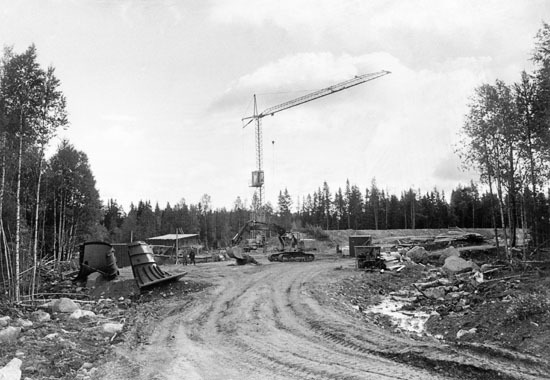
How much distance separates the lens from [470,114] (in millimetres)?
26438

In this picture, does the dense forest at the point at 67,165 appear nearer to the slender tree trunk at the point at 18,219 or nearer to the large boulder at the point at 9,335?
the slender tree trunk at the point at 18,219

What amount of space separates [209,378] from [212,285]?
12.3 meters

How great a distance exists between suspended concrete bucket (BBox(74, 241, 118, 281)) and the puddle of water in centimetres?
1398

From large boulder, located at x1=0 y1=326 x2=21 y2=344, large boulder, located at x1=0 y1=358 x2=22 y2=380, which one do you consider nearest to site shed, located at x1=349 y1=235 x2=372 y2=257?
large boulder, located at x1=0 y1=326 x2=21 y2=344

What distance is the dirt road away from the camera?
793cm

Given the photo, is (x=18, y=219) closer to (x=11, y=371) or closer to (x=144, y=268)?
(x=144, y=268)

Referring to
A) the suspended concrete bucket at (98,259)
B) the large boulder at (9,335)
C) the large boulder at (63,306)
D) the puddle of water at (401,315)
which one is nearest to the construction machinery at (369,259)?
the puddle of water at (401,315)

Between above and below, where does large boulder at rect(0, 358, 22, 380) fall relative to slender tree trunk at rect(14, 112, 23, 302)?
below

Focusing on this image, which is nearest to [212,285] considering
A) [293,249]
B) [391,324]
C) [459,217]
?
[391,324]

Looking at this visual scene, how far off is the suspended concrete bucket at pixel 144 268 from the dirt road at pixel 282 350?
3.56 m

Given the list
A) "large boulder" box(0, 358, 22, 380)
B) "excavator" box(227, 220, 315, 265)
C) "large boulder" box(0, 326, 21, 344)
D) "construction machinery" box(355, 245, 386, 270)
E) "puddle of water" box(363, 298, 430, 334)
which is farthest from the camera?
"excavator" box(227, 220, 315, 265)

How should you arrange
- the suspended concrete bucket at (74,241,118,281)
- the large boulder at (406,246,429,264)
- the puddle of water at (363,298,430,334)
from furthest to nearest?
1. the large boulder at (406,246,429,264)
2. the suspended concrete bucket at (74,241,118,281)
3. the puddle of water at (363,298,430,334)

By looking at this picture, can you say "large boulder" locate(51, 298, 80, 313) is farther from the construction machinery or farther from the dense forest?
the construction machinery

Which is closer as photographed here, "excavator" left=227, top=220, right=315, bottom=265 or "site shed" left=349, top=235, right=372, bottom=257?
"excavator" left=227, top=220, right=315, bottom=265
